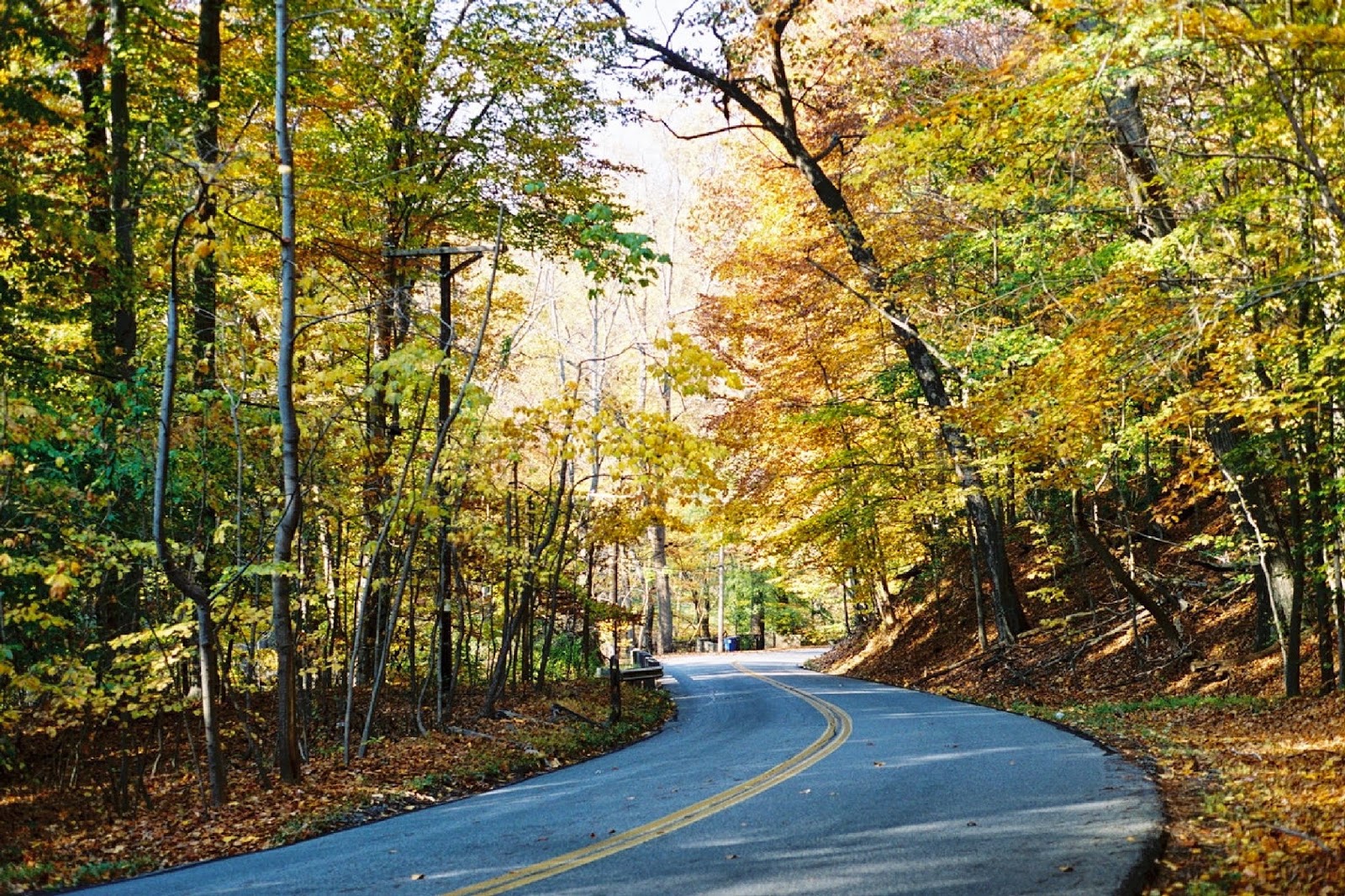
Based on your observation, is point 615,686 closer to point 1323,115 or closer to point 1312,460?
point 1312,460

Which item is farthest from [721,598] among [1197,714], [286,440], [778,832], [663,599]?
[778,832]

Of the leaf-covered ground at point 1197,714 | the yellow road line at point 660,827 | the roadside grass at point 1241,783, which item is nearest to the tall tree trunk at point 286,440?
the yellow road line at point 660,827

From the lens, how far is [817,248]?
21.8 metres

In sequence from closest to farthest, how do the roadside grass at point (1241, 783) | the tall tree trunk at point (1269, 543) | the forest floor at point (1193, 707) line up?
the roadside grass at point (1241, 783)
the forest floor at point (1193, 707)
the tall tree trunk at point (1269, 543)

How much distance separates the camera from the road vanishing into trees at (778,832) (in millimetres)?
5188

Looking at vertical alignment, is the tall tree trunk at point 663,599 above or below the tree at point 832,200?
below

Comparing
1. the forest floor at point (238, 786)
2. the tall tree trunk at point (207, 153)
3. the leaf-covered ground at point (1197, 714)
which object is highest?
the tall tree trunk at point (207, 153)

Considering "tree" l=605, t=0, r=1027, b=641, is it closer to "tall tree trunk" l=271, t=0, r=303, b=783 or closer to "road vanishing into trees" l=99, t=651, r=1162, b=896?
"road vanishing into trees" l=99, t=651, r=1162, b=896

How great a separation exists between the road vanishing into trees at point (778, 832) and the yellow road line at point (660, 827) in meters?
0.02

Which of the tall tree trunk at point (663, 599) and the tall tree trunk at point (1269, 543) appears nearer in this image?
the tall tree trunk at point (1269, 543)

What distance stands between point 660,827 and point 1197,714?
9.13m

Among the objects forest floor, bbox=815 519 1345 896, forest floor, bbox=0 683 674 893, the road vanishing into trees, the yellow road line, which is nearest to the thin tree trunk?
forest floor, bbox=815 519 1345 896

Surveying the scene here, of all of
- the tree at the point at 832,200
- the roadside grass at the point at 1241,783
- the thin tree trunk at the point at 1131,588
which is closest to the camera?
the roadside grass at the point at 1241,783

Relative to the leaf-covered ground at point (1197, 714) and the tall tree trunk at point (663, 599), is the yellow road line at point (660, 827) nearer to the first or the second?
the leaf-covered ground at point (1197, 714)
